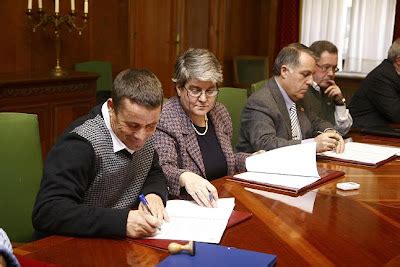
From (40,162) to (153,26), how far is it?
4014mm

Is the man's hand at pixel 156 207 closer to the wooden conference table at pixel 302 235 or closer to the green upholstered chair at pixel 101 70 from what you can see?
the wooden conference table at pixel 302 235

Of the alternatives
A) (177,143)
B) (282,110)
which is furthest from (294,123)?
(177,143)

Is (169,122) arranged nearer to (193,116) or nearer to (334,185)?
(193,116)

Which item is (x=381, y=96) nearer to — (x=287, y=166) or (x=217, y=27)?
(x=287, y=166)

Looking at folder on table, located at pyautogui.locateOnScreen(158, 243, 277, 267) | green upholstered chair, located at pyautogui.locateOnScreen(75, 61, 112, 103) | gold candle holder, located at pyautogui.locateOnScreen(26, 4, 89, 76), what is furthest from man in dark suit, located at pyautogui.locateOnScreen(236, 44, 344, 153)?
green upholstered chair, located at pyautogui.locateOnScreen(75, 61, 112, 103)

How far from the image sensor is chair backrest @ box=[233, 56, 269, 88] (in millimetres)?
6453

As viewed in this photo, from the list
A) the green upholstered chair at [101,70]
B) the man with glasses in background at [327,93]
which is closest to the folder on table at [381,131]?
the man with glasses in background at [327,93]

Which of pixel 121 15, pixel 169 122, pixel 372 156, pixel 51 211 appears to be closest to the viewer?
pixel 51 211

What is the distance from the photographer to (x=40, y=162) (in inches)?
79.1

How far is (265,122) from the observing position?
105 inches

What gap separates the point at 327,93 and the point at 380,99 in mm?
778

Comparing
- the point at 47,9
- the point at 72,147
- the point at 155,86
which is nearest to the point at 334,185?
the point at 155,86

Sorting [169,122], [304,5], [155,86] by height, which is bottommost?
[169,122]

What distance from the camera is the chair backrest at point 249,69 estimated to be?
6.45 m
